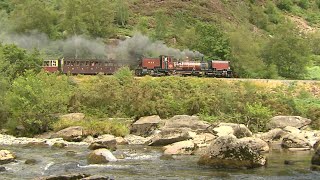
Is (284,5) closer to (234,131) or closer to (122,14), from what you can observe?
(122,14)

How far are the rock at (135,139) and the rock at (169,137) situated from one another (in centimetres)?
137

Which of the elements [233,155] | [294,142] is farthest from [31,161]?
[294,142]

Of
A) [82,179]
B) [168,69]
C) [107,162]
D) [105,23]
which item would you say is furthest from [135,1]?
[82,179]

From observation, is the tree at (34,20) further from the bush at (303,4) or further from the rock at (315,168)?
the bush at (303,4)

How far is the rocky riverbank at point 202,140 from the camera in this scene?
2292cm

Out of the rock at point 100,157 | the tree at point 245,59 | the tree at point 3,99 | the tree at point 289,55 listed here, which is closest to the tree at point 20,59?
the tree at point 3,99

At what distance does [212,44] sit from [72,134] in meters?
30.2

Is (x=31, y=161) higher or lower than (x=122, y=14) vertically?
lower

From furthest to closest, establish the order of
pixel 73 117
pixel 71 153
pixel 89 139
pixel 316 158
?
pixel 73 117
pixel 89 139
pixel 71 153
pixel 316 158

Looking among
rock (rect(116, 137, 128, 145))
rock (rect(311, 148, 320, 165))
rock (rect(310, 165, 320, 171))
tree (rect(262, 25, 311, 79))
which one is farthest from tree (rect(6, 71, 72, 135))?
tree (rect(262, 25, 311, 79))

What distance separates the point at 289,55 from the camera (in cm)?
→ 5716

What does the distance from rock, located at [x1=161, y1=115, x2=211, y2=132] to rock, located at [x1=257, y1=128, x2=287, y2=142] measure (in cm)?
388

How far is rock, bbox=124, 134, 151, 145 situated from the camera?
33.3m

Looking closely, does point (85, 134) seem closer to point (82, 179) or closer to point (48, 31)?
point (82, 179)
